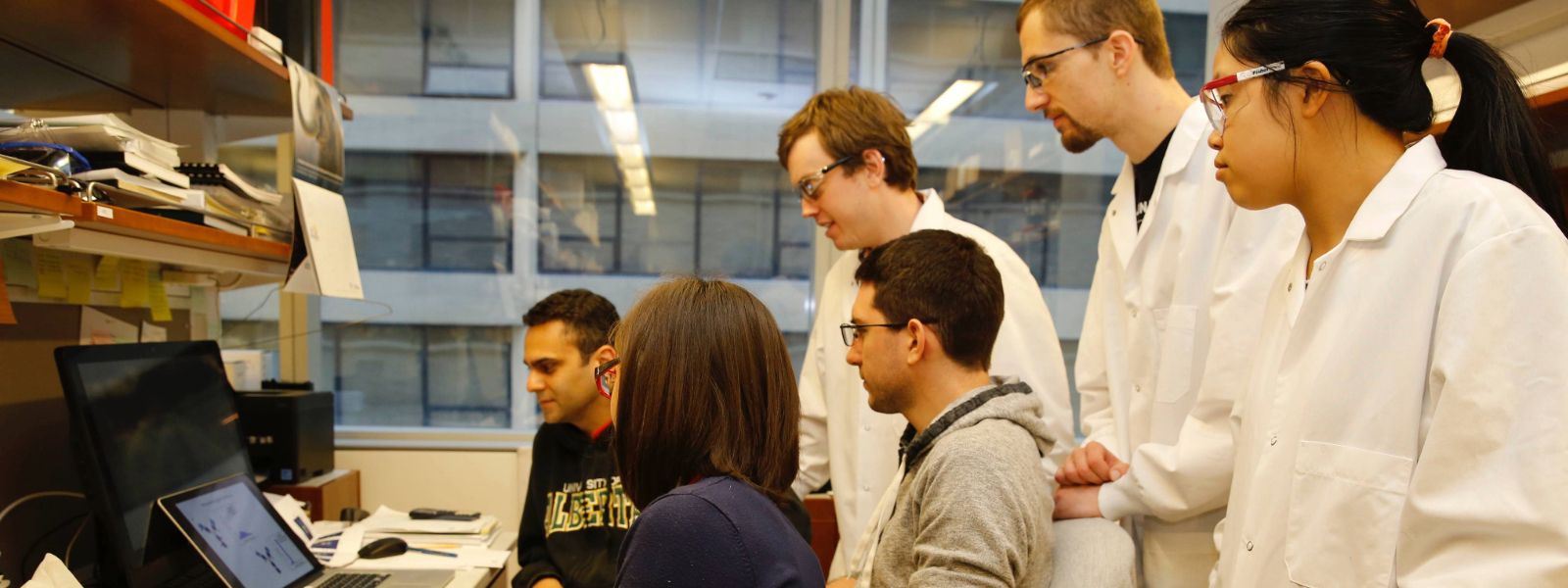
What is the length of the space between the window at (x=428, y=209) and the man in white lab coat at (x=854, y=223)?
4.48 feet

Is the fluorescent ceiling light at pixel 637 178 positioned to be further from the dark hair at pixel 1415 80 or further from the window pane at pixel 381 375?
the dark hair at pixel 1415 80

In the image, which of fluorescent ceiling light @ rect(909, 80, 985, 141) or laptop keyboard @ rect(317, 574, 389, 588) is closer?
laptop keyboard @ rect(317, 574, 389, 588)

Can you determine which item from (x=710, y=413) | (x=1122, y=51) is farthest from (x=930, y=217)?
(x=710, y=413)

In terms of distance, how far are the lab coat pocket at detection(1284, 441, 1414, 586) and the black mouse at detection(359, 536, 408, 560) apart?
1.53m

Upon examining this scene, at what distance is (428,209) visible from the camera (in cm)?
299

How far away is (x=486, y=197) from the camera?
3.00 metres

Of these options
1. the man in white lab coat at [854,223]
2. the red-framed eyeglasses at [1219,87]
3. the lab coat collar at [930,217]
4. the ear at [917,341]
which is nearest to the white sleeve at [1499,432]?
the red-framed eyeglasses at [1219,87]

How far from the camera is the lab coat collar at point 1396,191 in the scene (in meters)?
0.91

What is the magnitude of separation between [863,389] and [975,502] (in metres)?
0.77

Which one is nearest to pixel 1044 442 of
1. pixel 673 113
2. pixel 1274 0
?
pixel 1274 0

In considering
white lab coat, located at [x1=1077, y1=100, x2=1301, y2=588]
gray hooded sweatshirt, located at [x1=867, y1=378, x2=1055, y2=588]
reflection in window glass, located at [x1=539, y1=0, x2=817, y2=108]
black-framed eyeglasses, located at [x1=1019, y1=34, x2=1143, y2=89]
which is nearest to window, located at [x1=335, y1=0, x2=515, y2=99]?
reflection in window glass, located at [x1=539, y1=0, x2=817, y2=108]

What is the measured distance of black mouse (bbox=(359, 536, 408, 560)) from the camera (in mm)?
1767

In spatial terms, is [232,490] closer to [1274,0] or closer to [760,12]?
[1274,0]

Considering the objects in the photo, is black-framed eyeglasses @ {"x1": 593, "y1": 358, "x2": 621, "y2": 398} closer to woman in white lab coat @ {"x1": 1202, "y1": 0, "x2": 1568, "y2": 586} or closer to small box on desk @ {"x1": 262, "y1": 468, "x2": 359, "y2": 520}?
woman in white lab coat @ {"x1": 1202, "y1": 0, "x2": 1568, "y2": 586}
